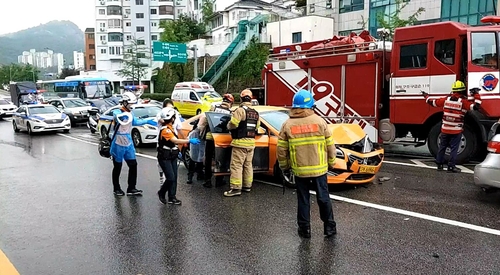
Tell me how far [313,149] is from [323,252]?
111cm

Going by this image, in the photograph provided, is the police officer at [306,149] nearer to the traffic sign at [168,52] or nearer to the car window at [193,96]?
the car window at [193,96]

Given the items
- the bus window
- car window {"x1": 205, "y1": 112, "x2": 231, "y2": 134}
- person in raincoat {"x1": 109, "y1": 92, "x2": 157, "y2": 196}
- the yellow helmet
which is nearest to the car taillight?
the yellow helmet

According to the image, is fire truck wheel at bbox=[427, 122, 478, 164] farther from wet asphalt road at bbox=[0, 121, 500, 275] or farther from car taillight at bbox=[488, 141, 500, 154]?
car taillight at bbox=[488, 141, 500, 154]

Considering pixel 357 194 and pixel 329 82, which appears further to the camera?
pixel 329 82

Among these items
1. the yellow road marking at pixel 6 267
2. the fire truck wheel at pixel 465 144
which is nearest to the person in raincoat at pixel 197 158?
the yellow road marking at pixel 6 267

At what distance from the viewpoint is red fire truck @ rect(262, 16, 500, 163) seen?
896cm

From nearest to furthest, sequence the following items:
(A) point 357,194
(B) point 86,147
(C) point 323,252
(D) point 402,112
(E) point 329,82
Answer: (C) point 323,252 → (A) point 357,194 → (D) point 402,112 → (E) point 329,82 → (B) point 86,147

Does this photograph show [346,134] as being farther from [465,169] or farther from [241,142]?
[465,169]

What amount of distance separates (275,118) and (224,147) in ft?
4.46

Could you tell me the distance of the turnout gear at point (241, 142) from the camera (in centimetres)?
707

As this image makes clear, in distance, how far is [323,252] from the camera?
4.72 meters

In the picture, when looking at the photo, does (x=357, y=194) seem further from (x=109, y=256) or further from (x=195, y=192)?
(x=109, y=256)

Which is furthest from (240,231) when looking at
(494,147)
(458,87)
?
(458,87)

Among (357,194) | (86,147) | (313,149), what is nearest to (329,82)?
(357,194)
